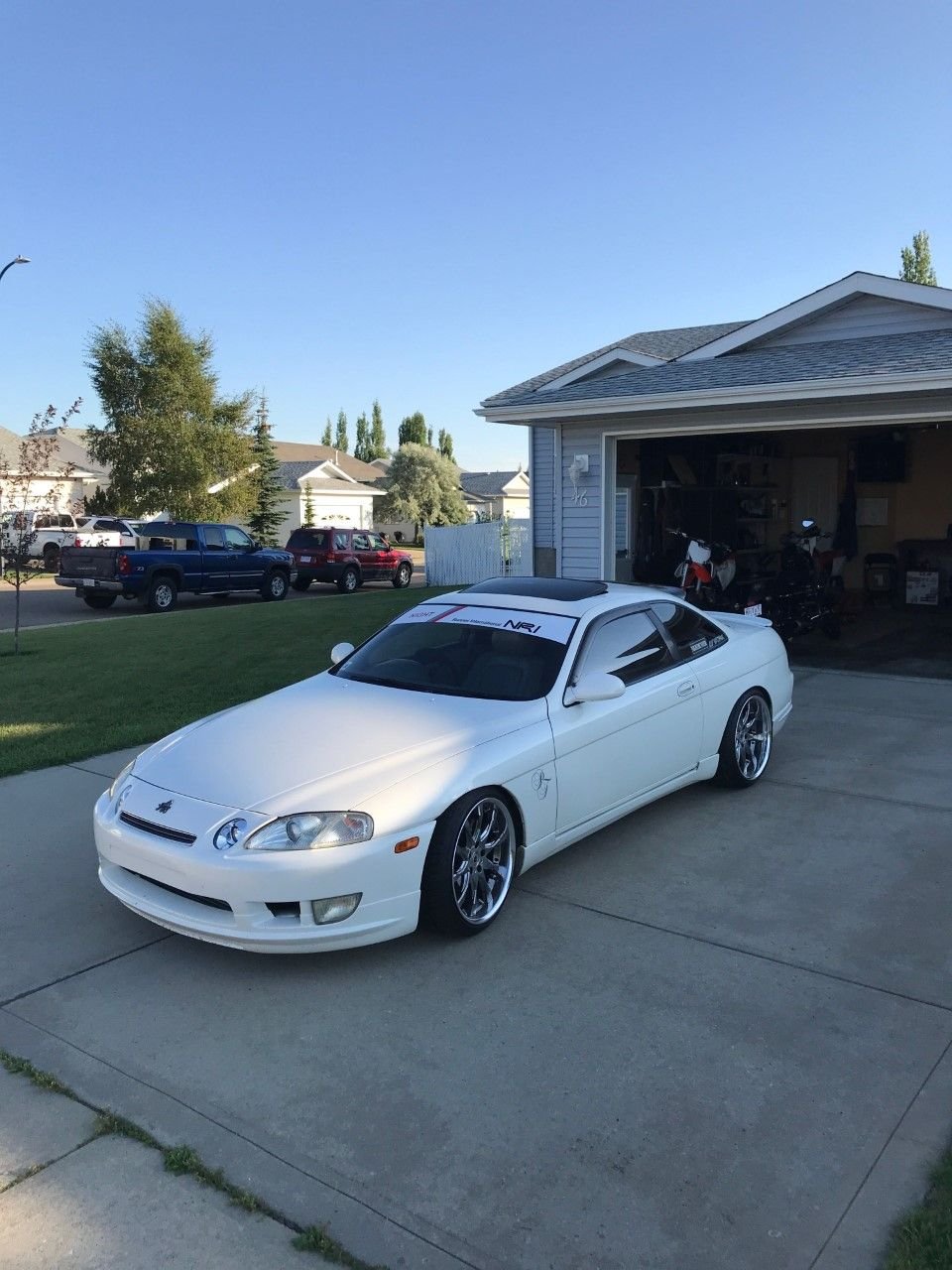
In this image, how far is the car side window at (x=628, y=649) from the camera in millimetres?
5527

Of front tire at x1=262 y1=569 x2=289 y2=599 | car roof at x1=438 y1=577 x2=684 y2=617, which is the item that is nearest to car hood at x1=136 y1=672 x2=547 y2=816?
car roof at x1=438 y1=577 x2=684 y2=617

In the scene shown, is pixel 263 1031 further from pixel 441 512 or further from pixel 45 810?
pixel 441 512

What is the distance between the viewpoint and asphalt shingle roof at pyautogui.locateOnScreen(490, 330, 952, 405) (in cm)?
959

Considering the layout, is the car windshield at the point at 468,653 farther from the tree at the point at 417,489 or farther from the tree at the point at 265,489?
the tree at the point at 417,489

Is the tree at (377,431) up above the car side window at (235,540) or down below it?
above

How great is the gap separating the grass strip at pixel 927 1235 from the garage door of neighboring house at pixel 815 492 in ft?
49.1

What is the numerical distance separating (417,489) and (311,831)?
56.1 m

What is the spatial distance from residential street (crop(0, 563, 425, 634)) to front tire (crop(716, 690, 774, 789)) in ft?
43.5

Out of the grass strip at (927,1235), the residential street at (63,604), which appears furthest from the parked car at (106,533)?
the grass strip at (927,1235)

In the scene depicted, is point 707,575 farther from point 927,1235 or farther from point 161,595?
point 161,595

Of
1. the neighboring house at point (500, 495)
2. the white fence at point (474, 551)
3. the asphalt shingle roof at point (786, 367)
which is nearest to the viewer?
the asphalt shingle roof at point (786, 367)

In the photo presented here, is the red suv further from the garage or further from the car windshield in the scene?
the car windshield

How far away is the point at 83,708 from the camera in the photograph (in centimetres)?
914

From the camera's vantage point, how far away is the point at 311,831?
4043 millimetres
